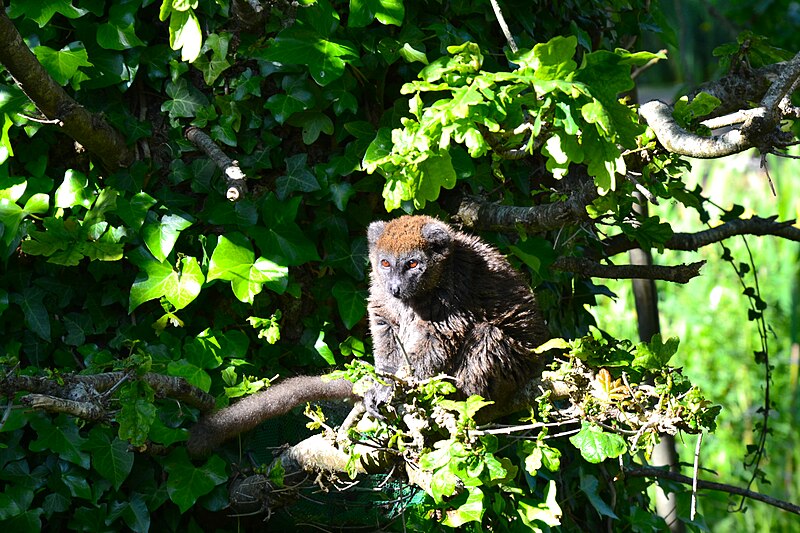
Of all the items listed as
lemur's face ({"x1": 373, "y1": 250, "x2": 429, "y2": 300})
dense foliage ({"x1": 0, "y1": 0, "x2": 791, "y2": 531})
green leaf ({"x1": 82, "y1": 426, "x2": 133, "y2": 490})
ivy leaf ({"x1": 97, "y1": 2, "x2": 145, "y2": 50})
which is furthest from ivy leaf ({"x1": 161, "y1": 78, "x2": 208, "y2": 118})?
green leaf ({"x1": 82, "y1": 426, "x2": 133, "y2": 490})

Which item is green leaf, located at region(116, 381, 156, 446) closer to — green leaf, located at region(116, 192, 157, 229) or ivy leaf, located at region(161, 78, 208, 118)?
green leaf, located at region(116, 192, 157, 229)

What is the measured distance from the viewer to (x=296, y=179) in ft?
12.1

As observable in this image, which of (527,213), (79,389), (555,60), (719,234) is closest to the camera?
(555,60)

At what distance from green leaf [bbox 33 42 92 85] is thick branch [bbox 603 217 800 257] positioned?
2442 millimetres

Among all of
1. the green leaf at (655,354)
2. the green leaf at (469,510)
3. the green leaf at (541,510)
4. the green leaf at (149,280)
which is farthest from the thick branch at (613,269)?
the green leaf at (149,280)

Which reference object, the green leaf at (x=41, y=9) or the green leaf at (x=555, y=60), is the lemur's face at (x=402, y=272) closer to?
the green leaf at (x=555, y=60)

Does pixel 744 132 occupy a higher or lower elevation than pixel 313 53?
higher

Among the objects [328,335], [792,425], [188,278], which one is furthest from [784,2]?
[188,278]

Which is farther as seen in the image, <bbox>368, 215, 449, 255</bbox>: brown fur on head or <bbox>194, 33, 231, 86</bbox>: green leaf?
<bbox>194, 33, 231, 86</bbox>: green leaf

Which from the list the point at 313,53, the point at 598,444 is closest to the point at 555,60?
the point at 598,444

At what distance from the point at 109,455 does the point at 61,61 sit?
5.18 ft

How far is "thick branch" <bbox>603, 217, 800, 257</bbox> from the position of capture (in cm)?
400

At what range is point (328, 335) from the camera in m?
3.81

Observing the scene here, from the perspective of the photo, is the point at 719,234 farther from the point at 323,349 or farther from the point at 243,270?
the point at 243,270
